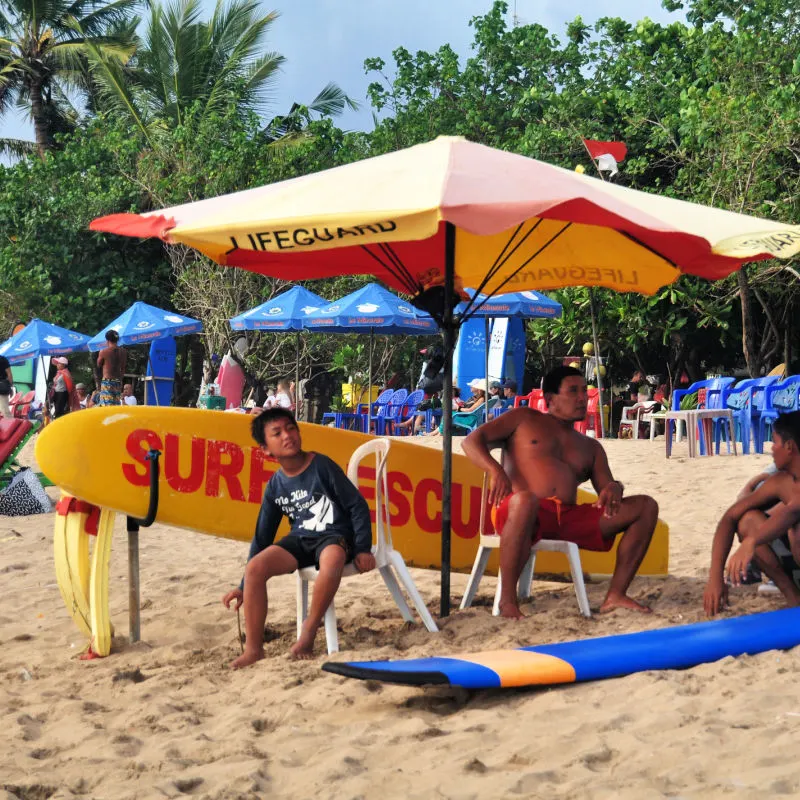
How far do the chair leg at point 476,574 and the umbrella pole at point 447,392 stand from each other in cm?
13

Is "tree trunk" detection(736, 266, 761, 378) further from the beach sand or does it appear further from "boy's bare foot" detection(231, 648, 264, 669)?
"boy's bare foot" detection(231, 648, 264, 669)

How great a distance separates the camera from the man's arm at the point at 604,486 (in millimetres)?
4504

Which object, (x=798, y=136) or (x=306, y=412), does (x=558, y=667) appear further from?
(x=306, y=412)

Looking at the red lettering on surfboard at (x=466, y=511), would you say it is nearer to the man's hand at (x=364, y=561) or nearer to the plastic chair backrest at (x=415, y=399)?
the man's hand at (x=364, y=561)

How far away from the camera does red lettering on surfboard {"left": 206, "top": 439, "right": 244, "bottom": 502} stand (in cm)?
496

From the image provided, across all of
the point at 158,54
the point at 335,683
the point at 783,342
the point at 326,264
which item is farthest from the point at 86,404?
the point at 335,683

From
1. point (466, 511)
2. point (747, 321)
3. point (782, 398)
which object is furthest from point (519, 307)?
point (466, 511)

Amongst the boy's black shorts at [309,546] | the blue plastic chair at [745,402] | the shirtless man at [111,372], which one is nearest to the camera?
the boy's black shorts at [309,546]

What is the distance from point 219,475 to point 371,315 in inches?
378

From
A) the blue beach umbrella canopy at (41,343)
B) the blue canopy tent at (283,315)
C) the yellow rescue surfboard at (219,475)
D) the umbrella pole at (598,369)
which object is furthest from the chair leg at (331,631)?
the blue beach umbrella canopy at (41,343)

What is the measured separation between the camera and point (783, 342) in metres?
18.4

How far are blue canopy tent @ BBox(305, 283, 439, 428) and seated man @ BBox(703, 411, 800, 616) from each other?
10.2m

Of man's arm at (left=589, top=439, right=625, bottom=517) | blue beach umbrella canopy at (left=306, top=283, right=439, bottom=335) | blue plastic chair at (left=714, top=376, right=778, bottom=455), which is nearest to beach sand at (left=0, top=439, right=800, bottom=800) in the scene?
man's arm at (left=589, top=439, right=625, bottom=517)

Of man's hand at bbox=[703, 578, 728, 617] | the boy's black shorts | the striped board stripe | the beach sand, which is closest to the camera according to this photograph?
the beach sand
